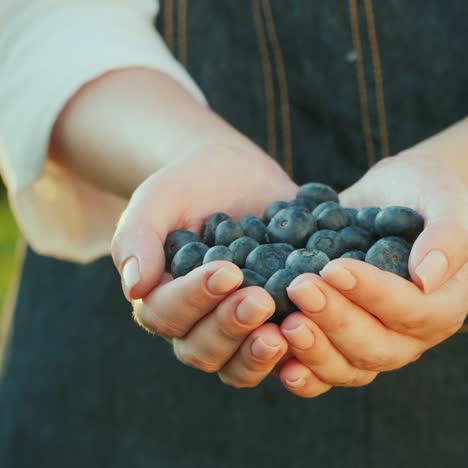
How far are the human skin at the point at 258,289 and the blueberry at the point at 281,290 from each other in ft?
0.08

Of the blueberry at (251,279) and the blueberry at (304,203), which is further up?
the blueberry at (251,279)

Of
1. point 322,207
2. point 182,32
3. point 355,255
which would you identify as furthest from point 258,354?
point 182,32

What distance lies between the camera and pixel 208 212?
1.27 metres

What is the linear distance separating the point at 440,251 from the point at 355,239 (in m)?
0.20

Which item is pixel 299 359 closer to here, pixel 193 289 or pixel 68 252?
pixel 193 289

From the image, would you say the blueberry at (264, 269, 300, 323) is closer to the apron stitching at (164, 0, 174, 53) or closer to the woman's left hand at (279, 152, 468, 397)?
the woman's left hand at (279, 152, 468, 397)

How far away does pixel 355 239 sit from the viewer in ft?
3.84

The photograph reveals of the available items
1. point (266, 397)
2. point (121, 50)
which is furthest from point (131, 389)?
point (121, 50)

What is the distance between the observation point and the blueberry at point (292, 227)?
1179 millimetres

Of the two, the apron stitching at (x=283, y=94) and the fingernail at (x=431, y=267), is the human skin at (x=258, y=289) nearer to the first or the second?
the fingernail at (x=431, y=267)

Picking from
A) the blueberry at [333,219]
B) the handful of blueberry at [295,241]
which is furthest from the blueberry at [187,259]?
the blueberry at [333,219]

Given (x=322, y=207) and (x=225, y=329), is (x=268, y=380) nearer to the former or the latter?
(x=322, y=207)

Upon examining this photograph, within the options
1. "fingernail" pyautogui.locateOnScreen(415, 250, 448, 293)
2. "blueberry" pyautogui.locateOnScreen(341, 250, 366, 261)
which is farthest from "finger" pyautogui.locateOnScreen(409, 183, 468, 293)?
"blueberry" pyautogui.locateOnScreen(341, 250, 366, 261)

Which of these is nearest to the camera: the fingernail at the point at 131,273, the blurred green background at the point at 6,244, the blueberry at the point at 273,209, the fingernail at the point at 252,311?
the fingernail at the point at 252,311
